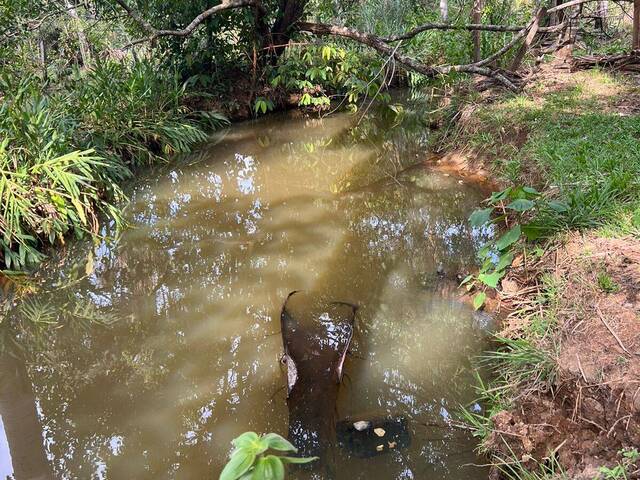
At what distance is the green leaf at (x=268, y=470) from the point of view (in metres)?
1.08

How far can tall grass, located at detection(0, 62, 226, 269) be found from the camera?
11.6ft

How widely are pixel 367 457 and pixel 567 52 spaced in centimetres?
648

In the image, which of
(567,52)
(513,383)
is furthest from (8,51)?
(567,52)

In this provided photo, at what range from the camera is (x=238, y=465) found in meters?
1.11

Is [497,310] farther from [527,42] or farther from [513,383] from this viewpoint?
[527,42]

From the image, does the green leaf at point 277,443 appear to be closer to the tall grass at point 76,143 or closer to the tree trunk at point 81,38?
the tall grass at point 76,143

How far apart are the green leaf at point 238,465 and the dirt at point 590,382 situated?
3.52ft

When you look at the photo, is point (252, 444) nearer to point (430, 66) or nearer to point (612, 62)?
point (430, 66)

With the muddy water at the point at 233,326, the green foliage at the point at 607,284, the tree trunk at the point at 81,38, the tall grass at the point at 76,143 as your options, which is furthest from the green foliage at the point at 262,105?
the green foliage at the point at 607,284

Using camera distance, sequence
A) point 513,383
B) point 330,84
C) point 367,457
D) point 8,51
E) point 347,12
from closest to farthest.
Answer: point 367,457, point 513,383, point 8,51, point 330,84, point 347,12

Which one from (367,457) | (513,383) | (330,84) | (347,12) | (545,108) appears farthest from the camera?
(347,12)

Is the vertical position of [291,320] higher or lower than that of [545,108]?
lower

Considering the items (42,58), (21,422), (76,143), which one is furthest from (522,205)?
(42,58)

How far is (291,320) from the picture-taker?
283 centimetres
